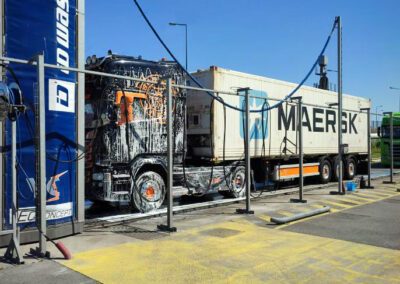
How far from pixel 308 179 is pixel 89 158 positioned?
11.2 metres

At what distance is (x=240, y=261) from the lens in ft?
19.1

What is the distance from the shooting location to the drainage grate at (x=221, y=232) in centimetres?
738

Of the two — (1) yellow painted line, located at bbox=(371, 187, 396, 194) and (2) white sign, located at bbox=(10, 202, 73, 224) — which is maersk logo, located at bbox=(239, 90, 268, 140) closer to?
(1) yellow painted line, located at bbox=(371, 187, 396, 194)

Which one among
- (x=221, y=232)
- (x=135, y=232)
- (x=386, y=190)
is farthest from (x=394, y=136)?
(x=135, y=232)

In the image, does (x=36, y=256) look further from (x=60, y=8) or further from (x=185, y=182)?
(x=185, y=182)

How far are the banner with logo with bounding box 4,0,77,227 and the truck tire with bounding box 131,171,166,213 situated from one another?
2.45m

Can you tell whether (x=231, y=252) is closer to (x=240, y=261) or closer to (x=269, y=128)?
(x=240, y=261)

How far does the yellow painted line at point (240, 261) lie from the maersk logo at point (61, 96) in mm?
2393

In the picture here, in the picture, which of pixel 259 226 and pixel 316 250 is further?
pixel 259 226

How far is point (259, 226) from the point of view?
26.7ft

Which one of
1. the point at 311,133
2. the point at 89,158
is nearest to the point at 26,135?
the point at 89,158

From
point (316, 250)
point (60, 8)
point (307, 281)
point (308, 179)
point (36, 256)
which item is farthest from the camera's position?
point (308, 179)

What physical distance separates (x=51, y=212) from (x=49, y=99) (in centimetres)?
184

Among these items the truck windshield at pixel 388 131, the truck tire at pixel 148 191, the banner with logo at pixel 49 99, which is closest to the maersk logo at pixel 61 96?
the banner with logo at pixel 49 99
